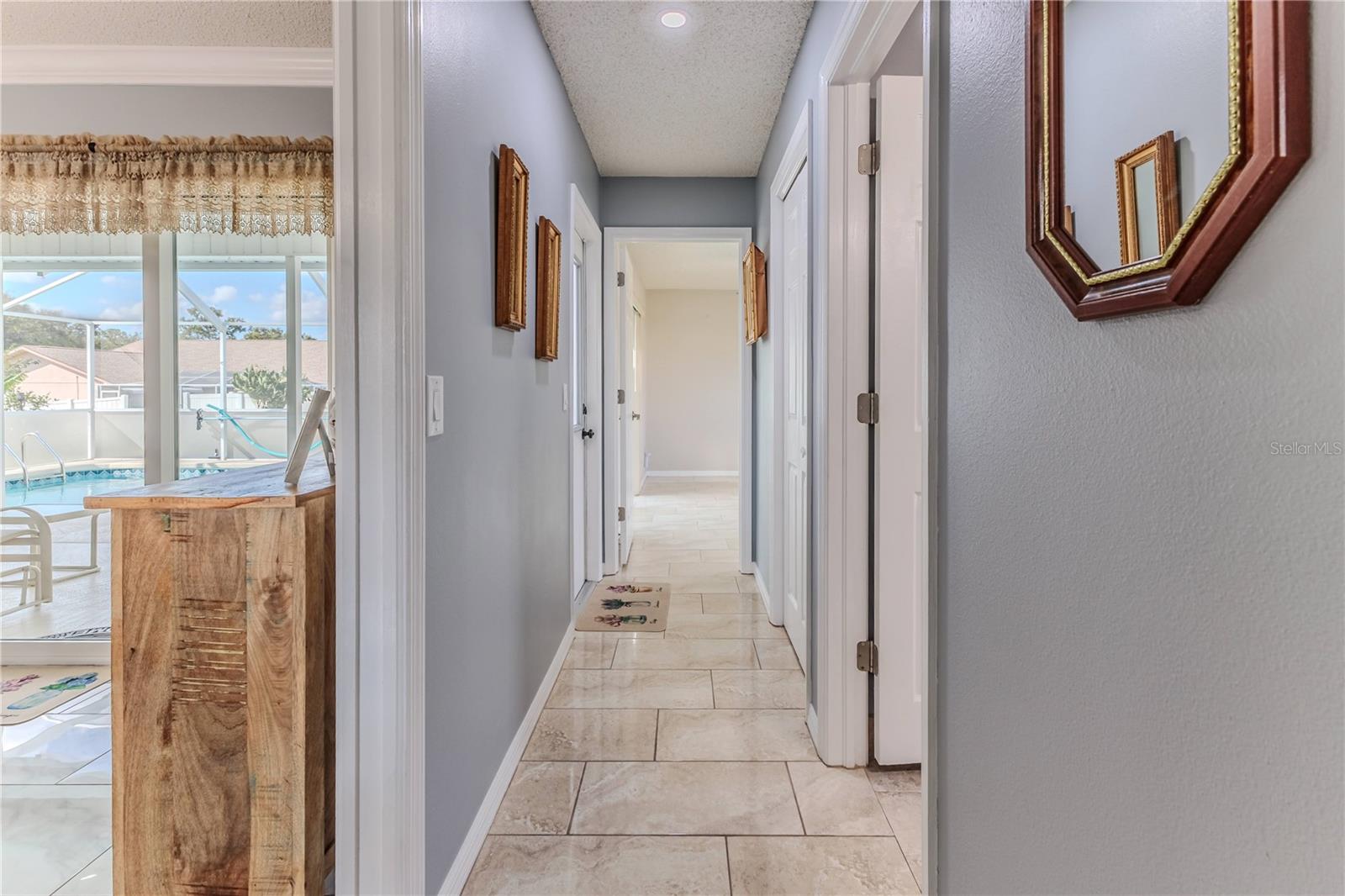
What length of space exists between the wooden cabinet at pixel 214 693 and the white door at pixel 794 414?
168cm

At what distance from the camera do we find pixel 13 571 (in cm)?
315

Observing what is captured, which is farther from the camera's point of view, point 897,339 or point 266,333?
point 266,333

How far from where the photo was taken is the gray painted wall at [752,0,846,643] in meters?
2.13

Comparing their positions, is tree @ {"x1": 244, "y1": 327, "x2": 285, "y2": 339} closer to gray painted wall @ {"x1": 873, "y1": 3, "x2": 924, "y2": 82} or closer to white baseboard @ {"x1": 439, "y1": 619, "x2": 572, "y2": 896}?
white baseboard @ {"x1": 439, "y1": 619, "x2": 572, "y2": 896}

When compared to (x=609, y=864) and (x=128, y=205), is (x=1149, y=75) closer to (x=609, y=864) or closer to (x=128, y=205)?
(x=609, y=864)

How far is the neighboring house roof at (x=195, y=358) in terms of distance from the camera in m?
3.61

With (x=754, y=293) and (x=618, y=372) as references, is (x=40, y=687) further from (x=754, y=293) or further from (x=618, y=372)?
(x=754, y=293)

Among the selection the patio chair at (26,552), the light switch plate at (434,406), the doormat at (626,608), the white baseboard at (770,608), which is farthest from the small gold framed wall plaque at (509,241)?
the patio chair at (26,552)

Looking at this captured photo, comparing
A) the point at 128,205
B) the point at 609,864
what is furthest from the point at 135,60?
the point at 609,864

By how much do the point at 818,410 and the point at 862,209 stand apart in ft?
1.97

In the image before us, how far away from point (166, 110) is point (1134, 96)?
148 inches

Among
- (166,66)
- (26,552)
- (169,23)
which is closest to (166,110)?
(166,66)

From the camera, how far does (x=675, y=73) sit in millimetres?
2846

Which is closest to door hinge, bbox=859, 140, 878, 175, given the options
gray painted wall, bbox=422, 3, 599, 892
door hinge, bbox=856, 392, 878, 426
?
door hinge, bbox=856, 392, 878, 426
